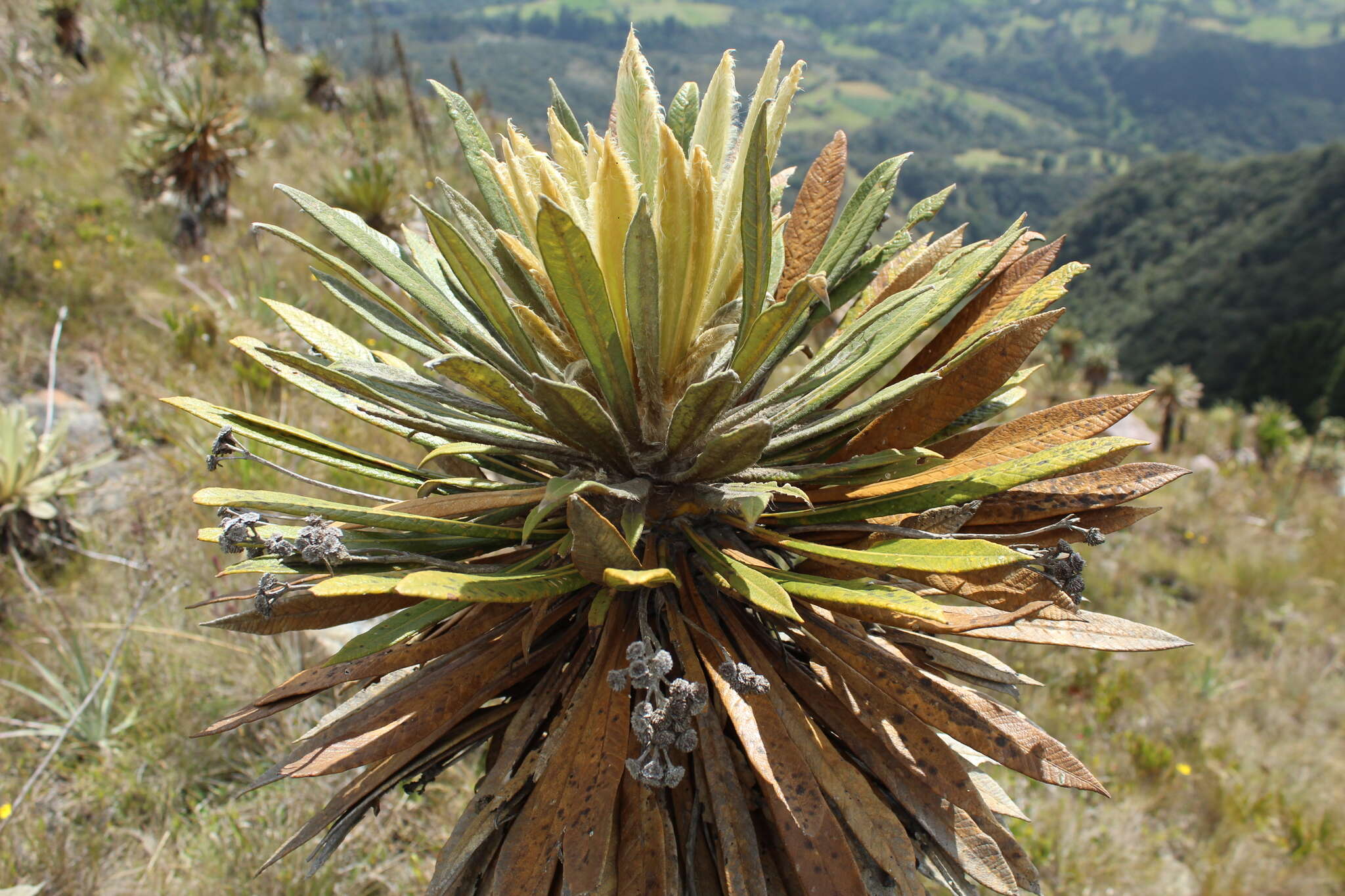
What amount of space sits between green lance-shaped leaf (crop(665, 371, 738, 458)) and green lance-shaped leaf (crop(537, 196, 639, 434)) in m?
0.10

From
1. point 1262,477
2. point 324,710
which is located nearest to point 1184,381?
point 1262,477

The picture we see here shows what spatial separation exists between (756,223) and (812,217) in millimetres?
424

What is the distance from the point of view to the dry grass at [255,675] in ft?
8.64

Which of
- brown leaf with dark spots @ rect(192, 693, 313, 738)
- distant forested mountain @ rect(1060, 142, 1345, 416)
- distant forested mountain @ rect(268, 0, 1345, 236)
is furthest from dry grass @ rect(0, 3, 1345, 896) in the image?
distant forested mountain @ rect(268, 0, 1345, 236)

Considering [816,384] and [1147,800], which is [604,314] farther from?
[1147,800]

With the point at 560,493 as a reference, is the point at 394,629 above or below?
below

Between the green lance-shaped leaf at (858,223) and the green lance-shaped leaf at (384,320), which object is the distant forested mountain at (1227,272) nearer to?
the green lance-shaped leaf at (858,223)

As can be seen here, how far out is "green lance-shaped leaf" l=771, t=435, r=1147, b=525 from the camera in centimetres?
101

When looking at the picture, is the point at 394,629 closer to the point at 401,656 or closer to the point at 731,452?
the point at 401,656

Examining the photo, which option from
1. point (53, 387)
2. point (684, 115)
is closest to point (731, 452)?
point (684, 115)

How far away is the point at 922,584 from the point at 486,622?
69cm

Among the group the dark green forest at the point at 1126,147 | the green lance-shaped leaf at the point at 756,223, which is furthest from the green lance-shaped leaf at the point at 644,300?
the dark green forest at the point at 1126,147

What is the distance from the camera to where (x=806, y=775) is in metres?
1.01

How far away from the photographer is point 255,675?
3.12m
